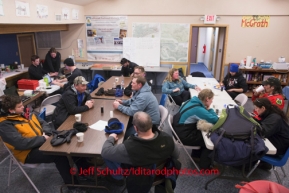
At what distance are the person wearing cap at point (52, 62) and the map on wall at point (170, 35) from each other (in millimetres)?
2235

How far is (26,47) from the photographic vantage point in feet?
21.6

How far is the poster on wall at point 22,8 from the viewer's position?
370 centimetres

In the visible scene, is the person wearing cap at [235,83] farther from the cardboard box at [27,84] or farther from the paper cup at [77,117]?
the cardboard box at [27,84]

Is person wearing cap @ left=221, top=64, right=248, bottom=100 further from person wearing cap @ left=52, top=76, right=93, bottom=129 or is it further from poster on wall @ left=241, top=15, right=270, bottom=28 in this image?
person wearing cap @ left=52, top=76, right=93, bottom=129

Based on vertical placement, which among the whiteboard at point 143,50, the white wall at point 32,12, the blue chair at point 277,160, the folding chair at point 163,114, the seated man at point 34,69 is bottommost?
the blue chair at point 277,160

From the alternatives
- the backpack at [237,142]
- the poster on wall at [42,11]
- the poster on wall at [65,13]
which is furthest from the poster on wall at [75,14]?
the backpack at [237,142]

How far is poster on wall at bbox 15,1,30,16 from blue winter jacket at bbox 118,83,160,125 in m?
2.37

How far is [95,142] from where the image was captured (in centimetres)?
236

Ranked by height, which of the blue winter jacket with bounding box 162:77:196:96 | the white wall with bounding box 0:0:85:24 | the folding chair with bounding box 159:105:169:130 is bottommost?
the folding chair with bounding box 159:105:169:130

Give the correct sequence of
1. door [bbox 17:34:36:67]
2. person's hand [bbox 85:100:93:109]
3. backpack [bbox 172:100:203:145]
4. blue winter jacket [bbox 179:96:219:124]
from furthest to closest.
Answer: door [bbox 17:34:36:67], person's hand [bbox 85:100:93:109], backpack [bbox 172:100:203:145], blue winter jacket [bbox 179:96:219:124]

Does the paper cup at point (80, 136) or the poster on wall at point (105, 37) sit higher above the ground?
the poster on wall at point (105, 37)

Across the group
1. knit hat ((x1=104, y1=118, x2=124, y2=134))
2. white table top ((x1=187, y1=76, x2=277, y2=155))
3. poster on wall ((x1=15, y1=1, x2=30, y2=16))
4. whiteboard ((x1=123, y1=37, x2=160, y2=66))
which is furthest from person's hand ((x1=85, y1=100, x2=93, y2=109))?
whiteboard ((x1=123, y1=37, x2=160, y2=66))

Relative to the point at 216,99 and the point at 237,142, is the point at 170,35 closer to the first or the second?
the point at 216,99

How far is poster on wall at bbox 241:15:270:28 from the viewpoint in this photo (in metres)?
6.06
